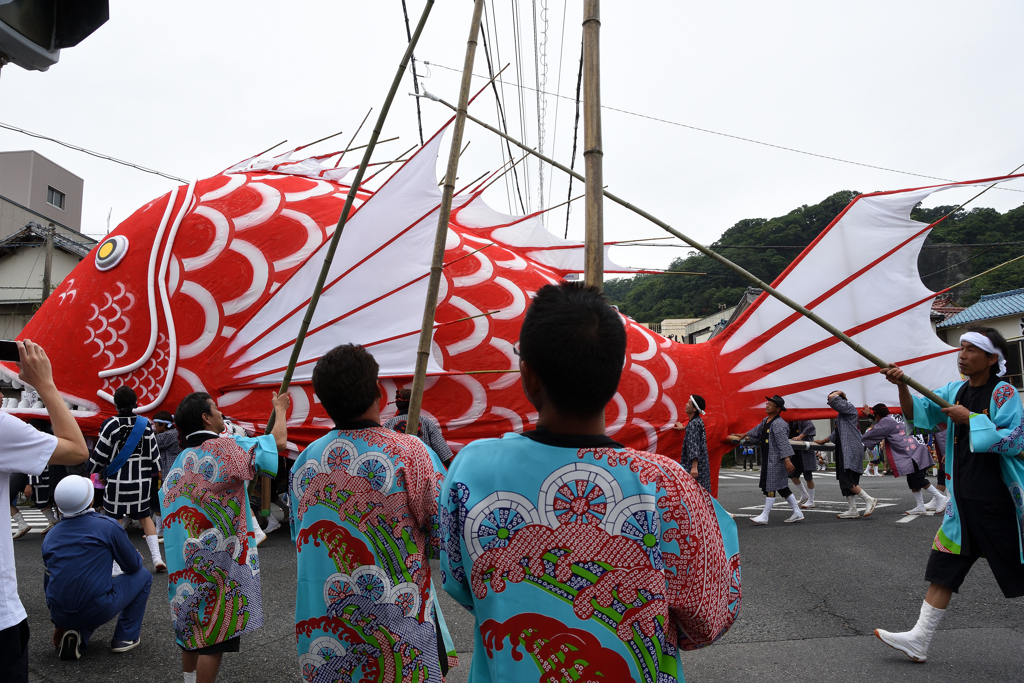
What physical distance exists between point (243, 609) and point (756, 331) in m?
5.26

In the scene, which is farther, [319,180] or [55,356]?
[319,180]

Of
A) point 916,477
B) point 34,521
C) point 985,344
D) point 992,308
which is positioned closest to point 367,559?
point 985,344

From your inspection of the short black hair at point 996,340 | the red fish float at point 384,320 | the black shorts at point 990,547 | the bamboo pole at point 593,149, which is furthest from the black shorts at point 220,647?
the short black hair at point 996,340

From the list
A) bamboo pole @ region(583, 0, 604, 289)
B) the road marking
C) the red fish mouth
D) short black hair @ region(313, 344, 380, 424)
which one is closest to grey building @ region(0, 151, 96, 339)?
the road marking

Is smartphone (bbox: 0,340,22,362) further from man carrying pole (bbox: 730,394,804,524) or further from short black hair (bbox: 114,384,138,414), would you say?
man carrying pole (bbox: 730,394,804,524)

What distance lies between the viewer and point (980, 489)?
3309 millimetres

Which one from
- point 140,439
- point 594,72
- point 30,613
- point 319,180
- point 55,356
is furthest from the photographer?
point 319,180

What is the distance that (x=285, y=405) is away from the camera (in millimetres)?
2975

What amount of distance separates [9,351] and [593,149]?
1791 mm

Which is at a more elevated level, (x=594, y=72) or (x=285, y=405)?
(x=594, y=72)

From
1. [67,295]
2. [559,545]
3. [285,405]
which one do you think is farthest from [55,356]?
[559,545]

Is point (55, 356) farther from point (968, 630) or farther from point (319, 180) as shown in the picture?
point (968, 630)

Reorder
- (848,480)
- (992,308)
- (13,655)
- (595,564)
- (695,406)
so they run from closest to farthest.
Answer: (595,564), (13,655), (695,406), (848,480), (992,308)

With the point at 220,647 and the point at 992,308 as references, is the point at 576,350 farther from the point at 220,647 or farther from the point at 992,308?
the point at 992,308
